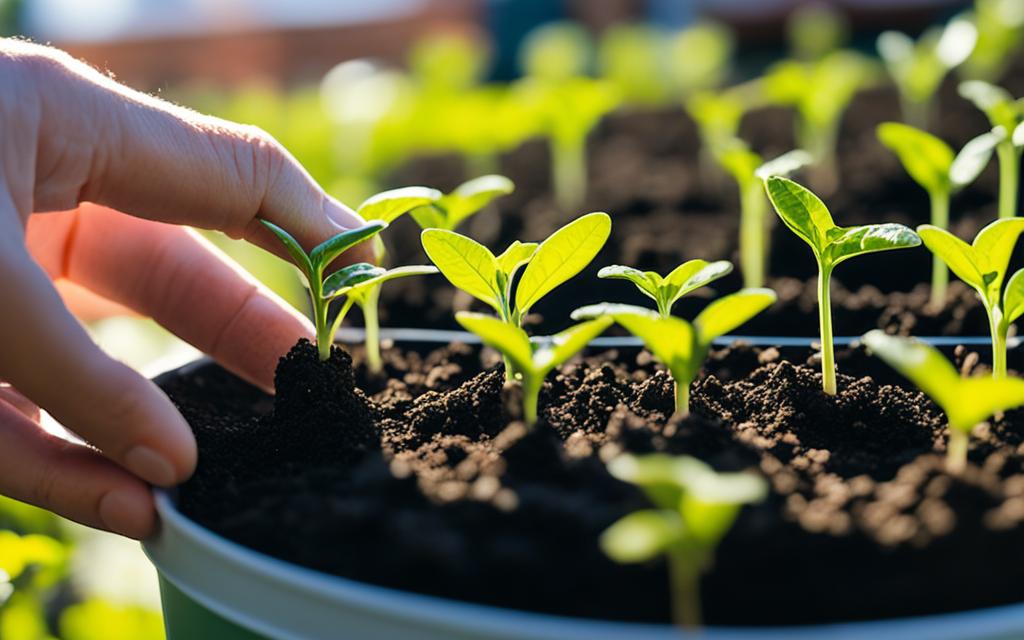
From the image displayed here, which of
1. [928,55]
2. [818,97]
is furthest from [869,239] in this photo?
[928,55]

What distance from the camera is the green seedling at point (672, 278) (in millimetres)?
843

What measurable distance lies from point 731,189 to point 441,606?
1.77 meters

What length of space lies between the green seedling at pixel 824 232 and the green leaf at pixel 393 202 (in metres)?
0.35

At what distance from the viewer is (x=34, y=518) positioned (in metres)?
1.39

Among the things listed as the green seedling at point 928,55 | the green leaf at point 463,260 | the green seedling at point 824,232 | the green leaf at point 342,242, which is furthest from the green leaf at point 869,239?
the green seedling at point 928,55

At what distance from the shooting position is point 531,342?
80 centimetres

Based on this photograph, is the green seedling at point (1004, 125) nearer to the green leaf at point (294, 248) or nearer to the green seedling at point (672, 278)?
the green seedling at point (672, 278)

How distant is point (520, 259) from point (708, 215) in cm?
116

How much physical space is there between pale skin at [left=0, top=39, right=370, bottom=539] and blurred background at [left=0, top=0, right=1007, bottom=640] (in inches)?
→ 4.5

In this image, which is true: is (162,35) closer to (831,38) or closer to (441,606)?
(831,38)

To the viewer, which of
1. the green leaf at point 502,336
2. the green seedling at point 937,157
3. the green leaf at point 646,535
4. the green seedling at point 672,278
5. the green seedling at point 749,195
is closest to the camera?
the green leaf at point 646,535

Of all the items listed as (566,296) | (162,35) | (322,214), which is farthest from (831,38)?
(162,35)

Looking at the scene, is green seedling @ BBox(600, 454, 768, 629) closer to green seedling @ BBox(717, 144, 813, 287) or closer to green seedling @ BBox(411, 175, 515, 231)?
green seedling @ BBox(411, 175, 515, 231)

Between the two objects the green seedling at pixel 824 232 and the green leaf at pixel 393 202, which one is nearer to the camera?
the green seedling at pixel 824 232
